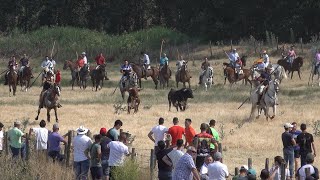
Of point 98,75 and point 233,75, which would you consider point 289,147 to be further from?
point 98,75

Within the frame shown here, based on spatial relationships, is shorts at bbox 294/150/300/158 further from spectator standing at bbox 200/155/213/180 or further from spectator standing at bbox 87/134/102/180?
spectator standing at bbox 87/134/102/180

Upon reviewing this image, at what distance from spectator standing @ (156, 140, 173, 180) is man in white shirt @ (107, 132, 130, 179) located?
1493 millimetres

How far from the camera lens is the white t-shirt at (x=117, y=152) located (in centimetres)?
2083

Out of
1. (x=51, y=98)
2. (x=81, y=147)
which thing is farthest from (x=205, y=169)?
(x=51, y=98)

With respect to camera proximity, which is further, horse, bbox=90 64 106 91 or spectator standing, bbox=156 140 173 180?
horse, bbox=90 64 106 91

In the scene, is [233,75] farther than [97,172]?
Yes

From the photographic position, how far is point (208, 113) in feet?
126

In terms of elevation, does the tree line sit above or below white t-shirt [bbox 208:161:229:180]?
above

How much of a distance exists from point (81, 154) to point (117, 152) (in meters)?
1.20

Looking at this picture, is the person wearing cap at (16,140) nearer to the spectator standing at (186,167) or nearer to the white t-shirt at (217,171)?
the spectator standing at (186,167)

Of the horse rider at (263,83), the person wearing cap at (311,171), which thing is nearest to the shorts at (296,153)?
the person wearing cap at (311,171)

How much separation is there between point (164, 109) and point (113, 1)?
5138 cm

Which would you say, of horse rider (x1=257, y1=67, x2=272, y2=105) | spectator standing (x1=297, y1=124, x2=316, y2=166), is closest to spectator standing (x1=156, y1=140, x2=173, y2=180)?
spectator standing (x1=297, y1=124, x2=316, y2=166)

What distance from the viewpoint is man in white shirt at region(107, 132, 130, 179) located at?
20828 mm
